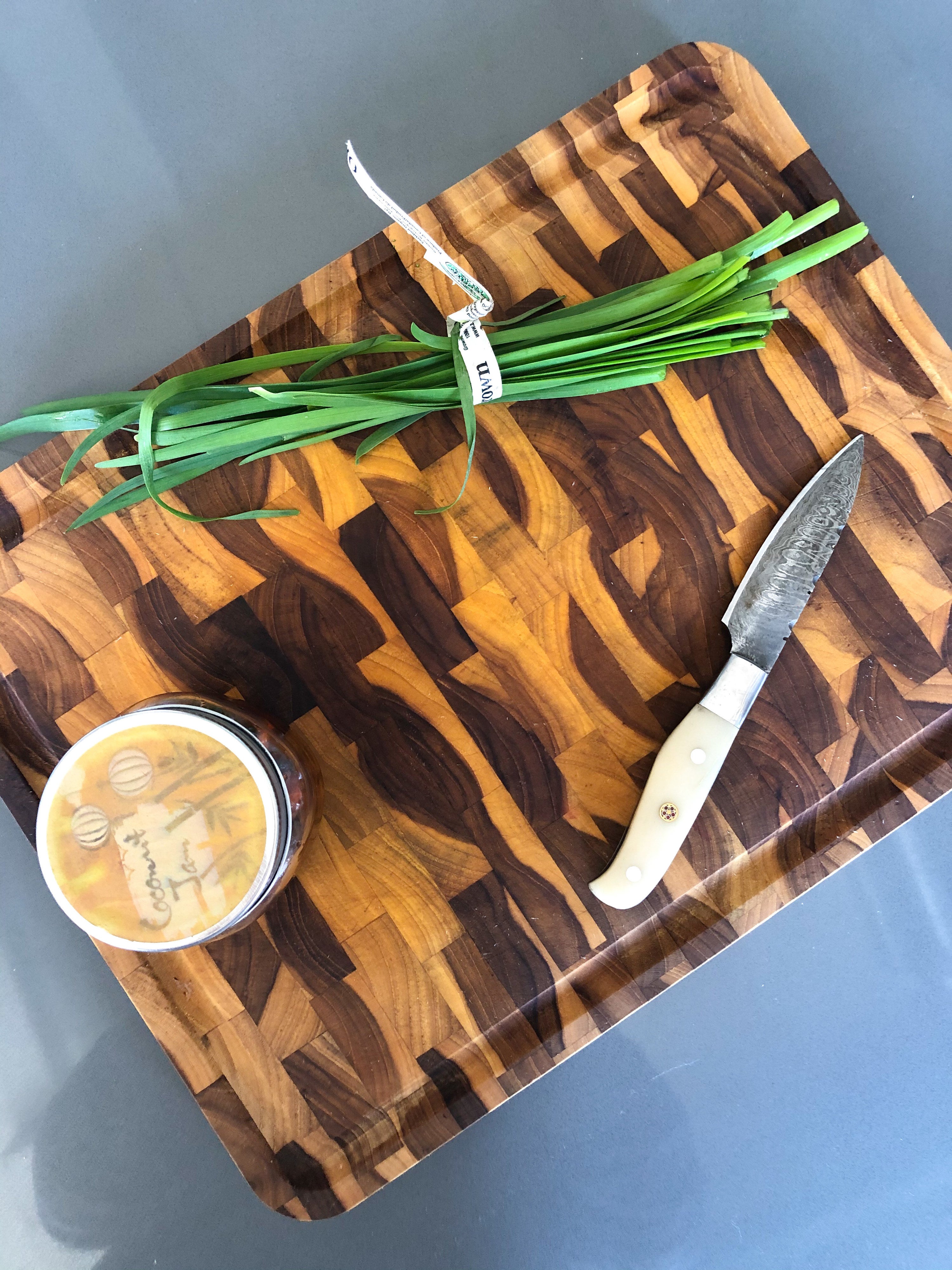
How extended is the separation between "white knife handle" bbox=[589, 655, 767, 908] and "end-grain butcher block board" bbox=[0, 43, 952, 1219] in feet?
0.13

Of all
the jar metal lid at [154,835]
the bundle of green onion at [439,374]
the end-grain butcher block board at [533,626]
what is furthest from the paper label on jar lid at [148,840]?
the bundle of green onion at [439,374]

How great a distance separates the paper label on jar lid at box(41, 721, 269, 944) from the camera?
2.35 ft

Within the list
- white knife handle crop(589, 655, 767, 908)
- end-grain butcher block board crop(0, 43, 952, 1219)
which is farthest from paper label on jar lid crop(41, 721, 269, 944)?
white knife handle crop(589, 655, 767, 908)

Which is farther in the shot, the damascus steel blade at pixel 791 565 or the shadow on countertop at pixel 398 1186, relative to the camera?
the shadow on countertop at pixel 398 1186

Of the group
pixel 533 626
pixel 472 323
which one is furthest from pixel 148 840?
pixel 472 323

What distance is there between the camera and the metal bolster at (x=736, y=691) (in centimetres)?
82

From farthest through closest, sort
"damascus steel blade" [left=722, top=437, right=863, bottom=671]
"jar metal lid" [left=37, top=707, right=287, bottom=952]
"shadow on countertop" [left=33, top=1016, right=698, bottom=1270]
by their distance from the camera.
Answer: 1. "shadow on countertop" [left=33, top=1016, right=698, bottom=1270]
2. "damascus steel blade" [left=722, top=437, right=863, bottom=671]
3. "jar metal lid" [left=37, top=707, right=287, bottom=952]

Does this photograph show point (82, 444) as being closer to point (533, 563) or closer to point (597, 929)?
point (533, 563)

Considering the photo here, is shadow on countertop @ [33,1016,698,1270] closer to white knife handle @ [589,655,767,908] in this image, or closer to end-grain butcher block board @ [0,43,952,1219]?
end-grain butcher block board @ [0,43,952,1219]

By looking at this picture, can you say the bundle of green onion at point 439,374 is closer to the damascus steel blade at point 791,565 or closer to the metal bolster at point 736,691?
the damascus steel blade at point 791,565

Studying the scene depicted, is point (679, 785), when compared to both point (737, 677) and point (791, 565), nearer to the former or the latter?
point (737, 677)

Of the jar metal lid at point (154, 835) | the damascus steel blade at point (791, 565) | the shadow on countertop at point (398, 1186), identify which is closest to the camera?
the jar metal lid at point (154, 835)

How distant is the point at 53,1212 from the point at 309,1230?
33 cm

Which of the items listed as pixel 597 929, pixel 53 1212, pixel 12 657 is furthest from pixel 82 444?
pixel 53 1212
